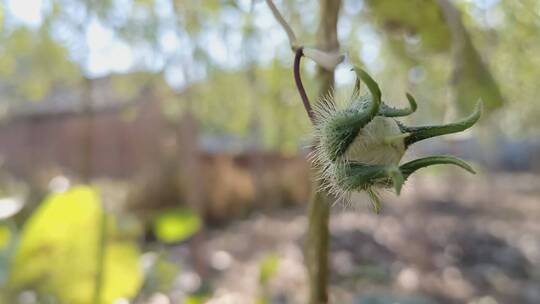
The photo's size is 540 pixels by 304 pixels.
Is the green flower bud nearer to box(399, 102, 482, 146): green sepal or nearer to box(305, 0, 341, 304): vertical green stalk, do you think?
box(399, 102, 482, 146): green sepal

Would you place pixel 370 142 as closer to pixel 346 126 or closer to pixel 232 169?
pixel 346 126

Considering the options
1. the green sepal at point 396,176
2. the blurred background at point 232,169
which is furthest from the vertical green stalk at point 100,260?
the green sepal at point 396,176

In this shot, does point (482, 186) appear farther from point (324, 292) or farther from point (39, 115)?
point (324, 292)

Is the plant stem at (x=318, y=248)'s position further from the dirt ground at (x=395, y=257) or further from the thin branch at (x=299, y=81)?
the dirt ground at (x=395, y=257)

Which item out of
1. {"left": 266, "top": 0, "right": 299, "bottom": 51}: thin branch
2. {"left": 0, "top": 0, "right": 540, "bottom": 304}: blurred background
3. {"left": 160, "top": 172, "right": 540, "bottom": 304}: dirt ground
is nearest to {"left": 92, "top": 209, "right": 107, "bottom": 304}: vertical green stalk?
{"left": 0, "top": 0, "right": 540, "bottom": 304}: blurred background

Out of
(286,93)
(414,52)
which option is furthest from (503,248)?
(414,52)
